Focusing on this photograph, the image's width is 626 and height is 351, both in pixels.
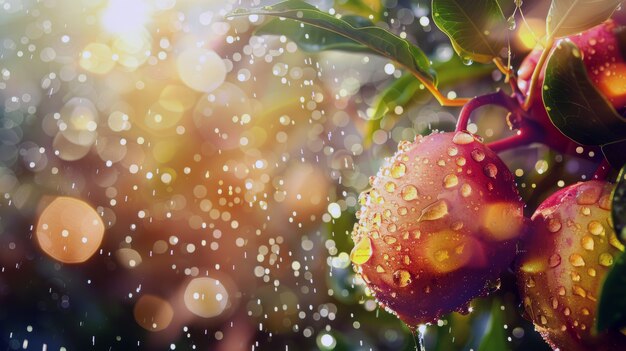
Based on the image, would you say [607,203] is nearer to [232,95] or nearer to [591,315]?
[591,315]

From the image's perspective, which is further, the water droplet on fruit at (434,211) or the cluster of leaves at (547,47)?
the water droplet on fruit at (434,211)

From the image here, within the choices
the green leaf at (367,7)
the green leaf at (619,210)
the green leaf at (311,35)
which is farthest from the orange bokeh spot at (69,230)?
the green leaf at (619,210)

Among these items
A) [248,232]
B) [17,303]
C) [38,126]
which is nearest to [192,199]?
[248,232]

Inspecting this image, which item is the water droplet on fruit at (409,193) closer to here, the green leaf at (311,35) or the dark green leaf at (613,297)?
the dark green leaf at (613,297)

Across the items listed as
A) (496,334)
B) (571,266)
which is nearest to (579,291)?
(571,266)

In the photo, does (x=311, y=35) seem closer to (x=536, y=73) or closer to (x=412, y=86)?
(x=412, y=86)
